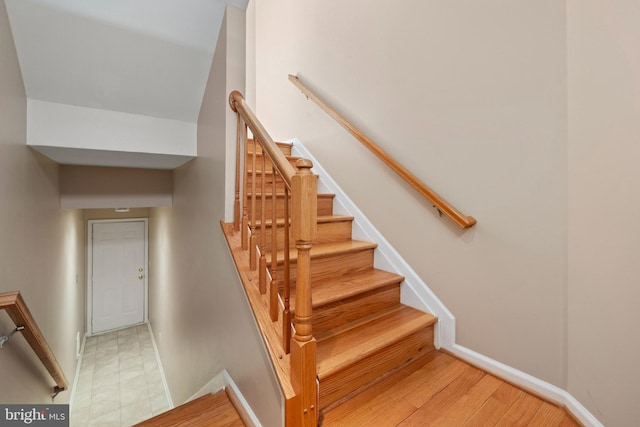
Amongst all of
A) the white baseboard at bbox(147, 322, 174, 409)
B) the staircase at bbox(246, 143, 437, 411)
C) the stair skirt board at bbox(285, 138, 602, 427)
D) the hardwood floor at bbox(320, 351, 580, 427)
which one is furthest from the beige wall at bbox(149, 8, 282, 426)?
the stair skirt board at bbox(285, 138, 602, 427)

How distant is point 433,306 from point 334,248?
695mm

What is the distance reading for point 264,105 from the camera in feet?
12.0

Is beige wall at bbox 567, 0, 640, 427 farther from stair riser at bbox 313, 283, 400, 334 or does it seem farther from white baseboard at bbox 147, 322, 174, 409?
white baseboard at bbox 147, 322, 174, 409

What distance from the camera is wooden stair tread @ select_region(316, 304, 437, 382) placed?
1.30 metres

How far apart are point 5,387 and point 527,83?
2.90 metres

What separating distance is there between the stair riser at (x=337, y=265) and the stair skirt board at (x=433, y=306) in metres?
0.11

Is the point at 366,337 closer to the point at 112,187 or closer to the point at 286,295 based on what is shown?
the point at 286,295

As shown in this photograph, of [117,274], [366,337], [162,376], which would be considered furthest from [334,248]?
[117,274]

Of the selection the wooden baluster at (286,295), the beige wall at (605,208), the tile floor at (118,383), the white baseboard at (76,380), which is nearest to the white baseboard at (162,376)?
the tile floor at (118,383)

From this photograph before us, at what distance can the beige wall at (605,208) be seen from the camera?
1.00 meters

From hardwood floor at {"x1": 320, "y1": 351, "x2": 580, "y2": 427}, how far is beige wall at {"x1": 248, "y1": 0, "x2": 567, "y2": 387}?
0.15 metres

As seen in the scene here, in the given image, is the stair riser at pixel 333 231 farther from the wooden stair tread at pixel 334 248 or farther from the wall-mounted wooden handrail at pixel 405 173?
the wall-mounted wooden handrail at pixel 405 173

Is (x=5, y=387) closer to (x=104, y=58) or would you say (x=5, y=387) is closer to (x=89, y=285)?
(x=104, y=58)

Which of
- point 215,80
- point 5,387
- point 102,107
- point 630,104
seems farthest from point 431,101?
point 5,387
